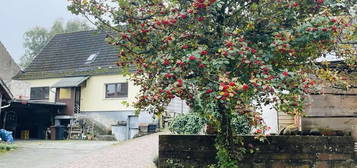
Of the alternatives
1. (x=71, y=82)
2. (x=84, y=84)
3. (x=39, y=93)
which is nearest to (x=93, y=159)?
(x=71, y=82)

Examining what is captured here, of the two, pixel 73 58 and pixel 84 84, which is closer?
pixel 84 84

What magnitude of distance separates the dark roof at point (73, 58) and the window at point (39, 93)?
913 millimetres

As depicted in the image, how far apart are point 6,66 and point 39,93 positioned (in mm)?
4560

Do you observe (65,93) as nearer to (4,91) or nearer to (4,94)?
(4,94)

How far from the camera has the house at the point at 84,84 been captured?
22547 mm

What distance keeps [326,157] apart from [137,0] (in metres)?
4.56

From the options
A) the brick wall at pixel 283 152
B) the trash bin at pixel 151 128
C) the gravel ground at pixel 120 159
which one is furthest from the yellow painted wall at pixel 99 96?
the brick wall at pixel 283 152

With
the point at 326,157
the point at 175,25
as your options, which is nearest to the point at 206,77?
the point at 175,25

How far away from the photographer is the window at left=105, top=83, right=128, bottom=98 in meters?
22.6

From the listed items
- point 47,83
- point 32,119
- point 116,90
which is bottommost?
point 32,119

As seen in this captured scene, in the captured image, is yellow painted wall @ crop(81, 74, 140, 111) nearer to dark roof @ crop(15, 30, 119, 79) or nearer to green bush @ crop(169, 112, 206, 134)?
dark roof @ crop(15, 30, 119, 79)

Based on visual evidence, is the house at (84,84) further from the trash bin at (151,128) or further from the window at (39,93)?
the trash bin at (151,128)

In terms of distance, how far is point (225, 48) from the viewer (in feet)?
16.1

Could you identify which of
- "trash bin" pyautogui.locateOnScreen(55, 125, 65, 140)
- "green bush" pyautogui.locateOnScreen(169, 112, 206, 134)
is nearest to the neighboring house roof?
"trash bin" pyautogui.locateOnScreen(55, 125, 65, 140)
